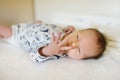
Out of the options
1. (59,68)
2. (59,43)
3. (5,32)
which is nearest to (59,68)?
(59,68)

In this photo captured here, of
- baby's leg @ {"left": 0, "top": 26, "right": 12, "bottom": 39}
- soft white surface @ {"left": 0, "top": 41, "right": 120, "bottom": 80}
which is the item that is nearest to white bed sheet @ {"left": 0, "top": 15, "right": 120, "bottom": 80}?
soft white surface @ {"left": 0, "top": 41, "right": 120, "bottom": 80}

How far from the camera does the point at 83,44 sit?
0.94 m

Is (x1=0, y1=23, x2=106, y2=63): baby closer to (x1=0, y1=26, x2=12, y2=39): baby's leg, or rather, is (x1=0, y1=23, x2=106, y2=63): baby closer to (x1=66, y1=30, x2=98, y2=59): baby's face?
(x1=66, y1=30, x2=98, y2=59): baby's face

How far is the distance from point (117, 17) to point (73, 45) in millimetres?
385

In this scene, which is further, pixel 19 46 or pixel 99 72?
pixel 19 46

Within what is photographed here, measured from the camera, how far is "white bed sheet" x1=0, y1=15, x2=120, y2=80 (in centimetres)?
83

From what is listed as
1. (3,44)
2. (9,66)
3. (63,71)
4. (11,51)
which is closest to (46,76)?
(63,71)

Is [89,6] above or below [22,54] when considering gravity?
above

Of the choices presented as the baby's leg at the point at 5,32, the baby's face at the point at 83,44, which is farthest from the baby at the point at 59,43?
the baby's leg at the point at 5,32

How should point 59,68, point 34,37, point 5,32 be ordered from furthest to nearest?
point 5,32 → point 34,37 → point 59,68

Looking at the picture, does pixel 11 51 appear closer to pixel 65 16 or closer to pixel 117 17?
pixel 65 16

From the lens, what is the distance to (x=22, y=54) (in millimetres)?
1054

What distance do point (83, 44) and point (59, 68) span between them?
159 millimetres

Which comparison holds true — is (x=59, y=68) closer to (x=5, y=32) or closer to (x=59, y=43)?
(x=59, y=43)
